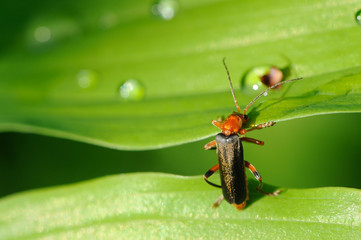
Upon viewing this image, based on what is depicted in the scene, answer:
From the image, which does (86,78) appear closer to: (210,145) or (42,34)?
(42,34)

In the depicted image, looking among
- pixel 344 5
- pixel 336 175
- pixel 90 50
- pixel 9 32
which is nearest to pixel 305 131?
pixel 336 175

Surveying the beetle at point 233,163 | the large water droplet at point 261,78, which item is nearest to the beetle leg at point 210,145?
the beetle at point 233,163

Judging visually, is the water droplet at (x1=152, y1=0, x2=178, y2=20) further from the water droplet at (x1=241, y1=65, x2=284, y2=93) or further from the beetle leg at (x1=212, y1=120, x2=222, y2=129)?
the beetle leg at (x1=212, y1=120, x2=222, y2=129)

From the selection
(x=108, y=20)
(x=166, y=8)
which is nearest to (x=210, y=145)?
(x=166, y=8)

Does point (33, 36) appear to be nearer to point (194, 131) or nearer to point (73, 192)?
point (73, 192)

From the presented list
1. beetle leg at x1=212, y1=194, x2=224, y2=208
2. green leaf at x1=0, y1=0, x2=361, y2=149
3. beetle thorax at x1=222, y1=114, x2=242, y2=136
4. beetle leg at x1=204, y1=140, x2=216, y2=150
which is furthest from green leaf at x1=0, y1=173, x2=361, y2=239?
beetle leg at x1=204, y1=140, x2=216, y2=150

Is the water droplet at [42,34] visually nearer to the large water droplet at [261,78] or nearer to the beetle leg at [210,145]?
the beetle leg at [210,145]
